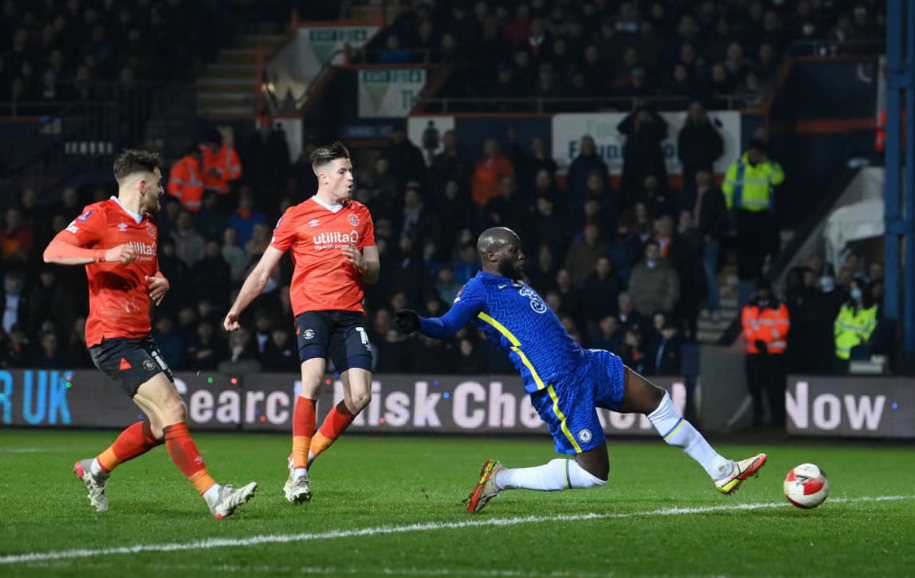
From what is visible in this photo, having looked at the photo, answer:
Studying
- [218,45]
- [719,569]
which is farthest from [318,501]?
[218,45]

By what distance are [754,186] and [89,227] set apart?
14131 mm

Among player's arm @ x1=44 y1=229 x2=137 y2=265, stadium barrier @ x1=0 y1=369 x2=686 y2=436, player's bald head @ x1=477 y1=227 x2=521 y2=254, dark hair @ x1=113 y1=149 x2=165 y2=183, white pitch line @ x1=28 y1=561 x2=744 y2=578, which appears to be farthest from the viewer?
stadium barrier @ x1=0 y1=369 x2=686 y2=436

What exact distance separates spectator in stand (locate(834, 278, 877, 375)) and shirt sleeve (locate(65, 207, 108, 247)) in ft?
42.1

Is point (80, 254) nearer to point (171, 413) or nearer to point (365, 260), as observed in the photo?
point (171, 413)

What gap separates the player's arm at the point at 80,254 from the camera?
28.7 feet

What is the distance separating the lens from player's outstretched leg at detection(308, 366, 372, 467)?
10.4 meters

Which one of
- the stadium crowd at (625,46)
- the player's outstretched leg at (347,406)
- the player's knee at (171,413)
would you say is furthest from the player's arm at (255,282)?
the stadium crowd at (625,46)

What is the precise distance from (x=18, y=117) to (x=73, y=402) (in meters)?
8.25

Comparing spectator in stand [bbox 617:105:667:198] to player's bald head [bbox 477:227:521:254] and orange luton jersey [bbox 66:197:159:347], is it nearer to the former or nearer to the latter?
player's bald head [bbox 477:227:521:254]

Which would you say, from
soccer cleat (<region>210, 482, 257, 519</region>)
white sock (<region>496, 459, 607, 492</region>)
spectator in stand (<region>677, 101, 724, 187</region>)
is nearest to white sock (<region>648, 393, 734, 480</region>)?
white sock (<region>496, 459, 607, 492</region>)

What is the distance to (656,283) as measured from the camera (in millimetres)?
20938

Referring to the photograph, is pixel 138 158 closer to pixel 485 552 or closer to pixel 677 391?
pixel 485 552

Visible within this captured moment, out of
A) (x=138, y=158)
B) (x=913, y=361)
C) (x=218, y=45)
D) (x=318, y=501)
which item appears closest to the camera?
(x=138, y=158)

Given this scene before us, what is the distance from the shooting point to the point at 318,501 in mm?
10297
